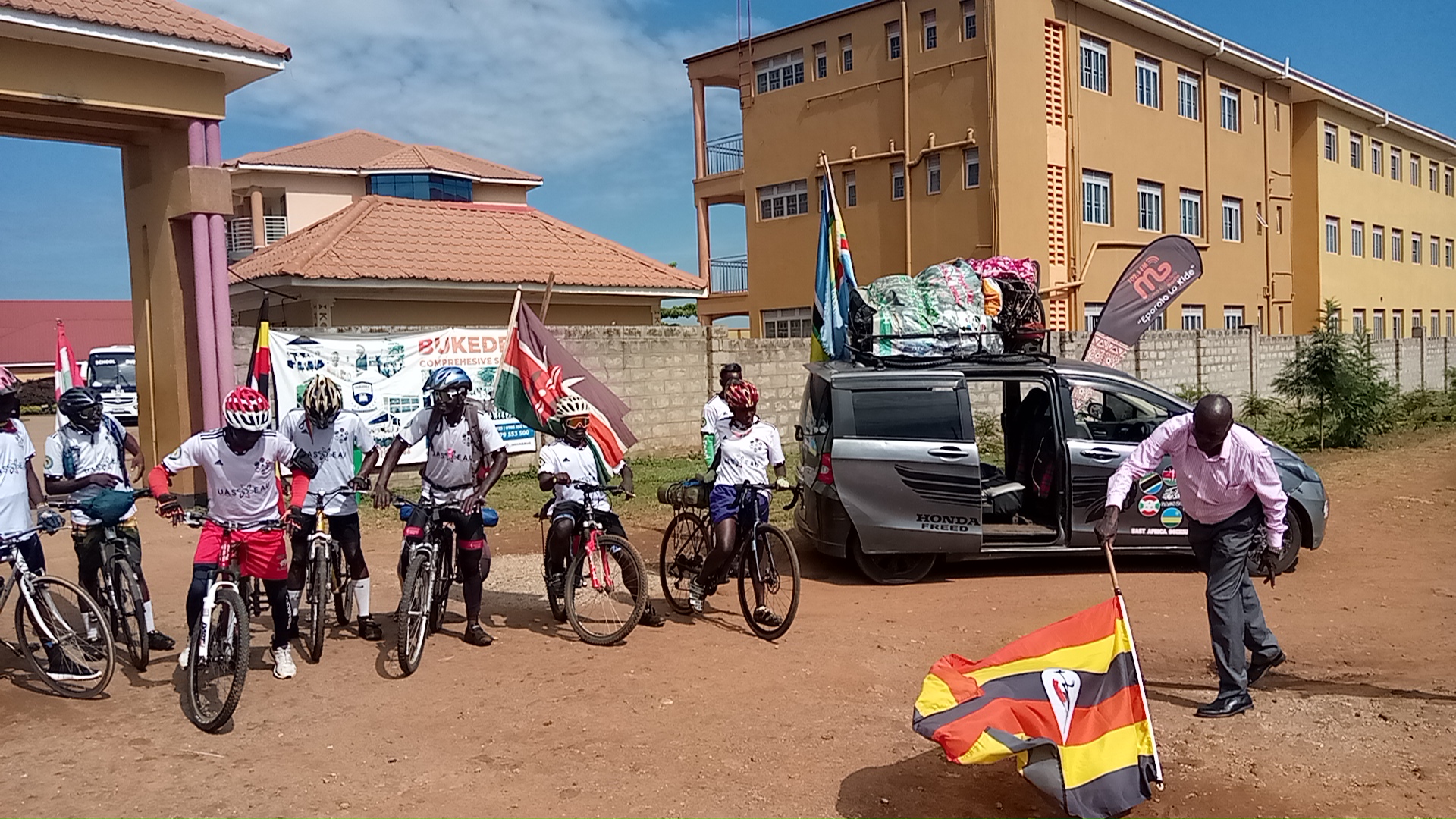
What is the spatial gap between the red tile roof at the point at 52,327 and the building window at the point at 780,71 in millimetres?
34234

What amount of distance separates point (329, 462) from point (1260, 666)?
561cm

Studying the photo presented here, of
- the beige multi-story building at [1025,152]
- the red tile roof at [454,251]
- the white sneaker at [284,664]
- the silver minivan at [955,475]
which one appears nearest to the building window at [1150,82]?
the beige multi-story building at [1025,152]

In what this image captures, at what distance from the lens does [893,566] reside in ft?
28.5

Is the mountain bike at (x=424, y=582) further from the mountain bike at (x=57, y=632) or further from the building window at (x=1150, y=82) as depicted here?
the building window at (x=1150, y=82)

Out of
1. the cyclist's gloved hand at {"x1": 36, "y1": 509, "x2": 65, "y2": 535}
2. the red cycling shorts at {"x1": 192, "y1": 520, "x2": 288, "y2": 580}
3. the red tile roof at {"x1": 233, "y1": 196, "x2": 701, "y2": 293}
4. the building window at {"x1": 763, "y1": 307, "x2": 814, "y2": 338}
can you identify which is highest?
the red tile roof at {"x1": 233, "y1": 196, "x2": 701, "y2": 293}

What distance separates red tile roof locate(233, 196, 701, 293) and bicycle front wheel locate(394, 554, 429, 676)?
10.9m

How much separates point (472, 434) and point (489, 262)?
41.4 feet

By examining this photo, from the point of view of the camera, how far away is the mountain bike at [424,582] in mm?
6434

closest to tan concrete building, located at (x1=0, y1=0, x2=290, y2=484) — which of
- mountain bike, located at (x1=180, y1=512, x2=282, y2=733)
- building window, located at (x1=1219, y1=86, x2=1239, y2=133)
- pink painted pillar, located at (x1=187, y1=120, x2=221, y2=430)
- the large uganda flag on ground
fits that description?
pink painted pillar, located at (x1=187, y1=120, x2=221, y2=430)

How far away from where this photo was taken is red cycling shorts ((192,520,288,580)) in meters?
5.84

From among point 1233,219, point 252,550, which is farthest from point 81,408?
point 1233,219

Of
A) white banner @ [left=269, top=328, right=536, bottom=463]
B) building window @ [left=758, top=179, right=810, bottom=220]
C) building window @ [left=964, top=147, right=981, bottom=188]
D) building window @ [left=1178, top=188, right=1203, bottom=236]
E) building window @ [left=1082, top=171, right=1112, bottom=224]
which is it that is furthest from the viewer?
building window @ [left=1178, top=188, right=1203, bottom=236]

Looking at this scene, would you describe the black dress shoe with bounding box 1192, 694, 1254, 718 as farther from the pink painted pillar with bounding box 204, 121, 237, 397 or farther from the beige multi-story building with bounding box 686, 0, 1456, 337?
the beige multi-story building with bounding box 686, 0, 1456, 337

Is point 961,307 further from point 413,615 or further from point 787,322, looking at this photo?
point 787,322
